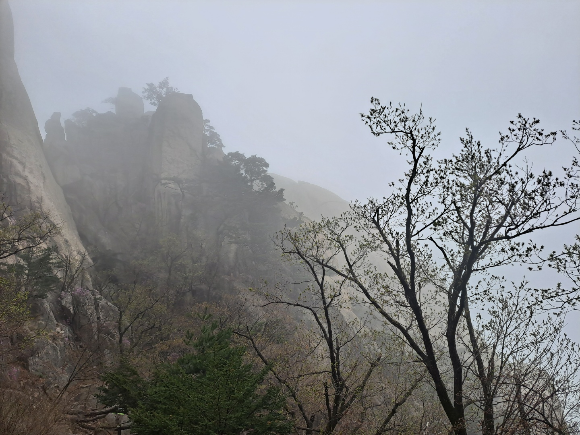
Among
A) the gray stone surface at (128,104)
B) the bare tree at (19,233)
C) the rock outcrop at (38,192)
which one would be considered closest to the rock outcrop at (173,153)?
the rock outcrop at (38,192)

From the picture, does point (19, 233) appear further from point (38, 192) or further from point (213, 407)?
point (38, 192)

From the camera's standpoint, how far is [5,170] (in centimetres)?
3109

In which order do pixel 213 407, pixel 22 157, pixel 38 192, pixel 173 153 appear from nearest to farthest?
pixel 213 407, pixel 38 192, pixel 22 157, pixel 173 153

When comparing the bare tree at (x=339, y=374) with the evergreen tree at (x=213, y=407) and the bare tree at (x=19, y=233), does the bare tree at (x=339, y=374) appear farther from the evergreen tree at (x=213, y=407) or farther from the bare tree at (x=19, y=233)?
the bare tree at (x=19, y=233)

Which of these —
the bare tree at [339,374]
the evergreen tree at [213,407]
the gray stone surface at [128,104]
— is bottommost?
the evergreen tree at [213,407]

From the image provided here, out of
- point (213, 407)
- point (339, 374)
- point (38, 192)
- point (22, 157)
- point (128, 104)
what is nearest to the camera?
point (213, 407)

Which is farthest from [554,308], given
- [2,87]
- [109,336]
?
[2,87]

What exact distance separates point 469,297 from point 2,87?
48012mm

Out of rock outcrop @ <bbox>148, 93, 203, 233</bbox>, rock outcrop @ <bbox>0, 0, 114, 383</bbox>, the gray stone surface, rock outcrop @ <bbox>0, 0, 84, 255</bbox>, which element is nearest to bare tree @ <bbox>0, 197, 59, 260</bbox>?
rock outcrop @ <bbox>0, 0, 84, 255</bbox>

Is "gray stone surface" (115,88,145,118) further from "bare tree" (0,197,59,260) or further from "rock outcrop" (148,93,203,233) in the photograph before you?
"bare tree" (0,197,59,260)

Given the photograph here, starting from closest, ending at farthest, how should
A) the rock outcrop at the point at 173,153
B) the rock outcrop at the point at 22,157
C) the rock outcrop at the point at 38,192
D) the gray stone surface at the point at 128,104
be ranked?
the rock outcrop at the point at 38,192 → the rock outcrop at the point at 22,157 → the rock outcrop at the point at 173,153 → the gray stone surface at the point at 128,104

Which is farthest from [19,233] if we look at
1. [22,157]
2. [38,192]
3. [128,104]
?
[128,104]

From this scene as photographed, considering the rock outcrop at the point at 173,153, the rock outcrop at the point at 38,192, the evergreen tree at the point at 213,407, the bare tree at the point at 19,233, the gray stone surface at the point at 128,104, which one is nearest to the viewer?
the evergreen tree at the point at 213,407

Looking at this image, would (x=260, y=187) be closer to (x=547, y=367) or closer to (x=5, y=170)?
(x=5, y=170)
